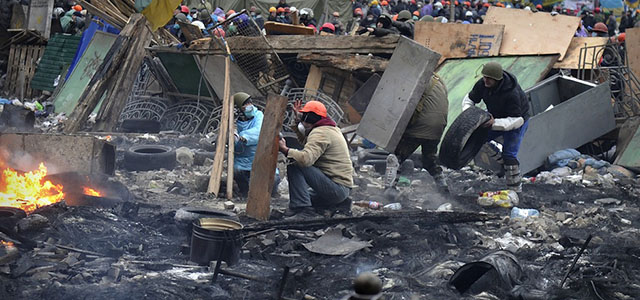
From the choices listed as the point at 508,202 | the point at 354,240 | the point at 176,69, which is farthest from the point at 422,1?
the point at 354,240

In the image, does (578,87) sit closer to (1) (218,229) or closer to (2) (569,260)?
(2) (569,260)

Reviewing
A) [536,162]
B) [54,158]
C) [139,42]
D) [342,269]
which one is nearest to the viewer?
[342,269]

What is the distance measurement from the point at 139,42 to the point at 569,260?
361 inches

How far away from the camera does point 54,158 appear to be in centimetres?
846

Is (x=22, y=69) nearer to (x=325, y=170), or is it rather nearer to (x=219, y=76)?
(x=219, y=76)

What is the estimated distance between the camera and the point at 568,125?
11508 millimetres

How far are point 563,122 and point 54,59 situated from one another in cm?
1355

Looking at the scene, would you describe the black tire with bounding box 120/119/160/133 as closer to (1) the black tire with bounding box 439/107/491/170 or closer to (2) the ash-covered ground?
(2) the ash-covered ground

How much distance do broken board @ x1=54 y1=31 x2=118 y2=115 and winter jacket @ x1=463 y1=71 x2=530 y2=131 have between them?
976 centimetres

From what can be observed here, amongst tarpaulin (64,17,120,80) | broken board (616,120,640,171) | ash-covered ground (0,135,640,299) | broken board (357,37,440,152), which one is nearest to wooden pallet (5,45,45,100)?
tarpaulin (64,17,120,80)

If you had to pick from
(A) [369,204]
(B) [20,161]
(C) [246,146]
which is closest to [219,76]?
(C) [246,146]

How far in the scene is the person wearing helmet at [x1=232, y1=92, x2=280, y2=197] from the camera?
28.8 feet

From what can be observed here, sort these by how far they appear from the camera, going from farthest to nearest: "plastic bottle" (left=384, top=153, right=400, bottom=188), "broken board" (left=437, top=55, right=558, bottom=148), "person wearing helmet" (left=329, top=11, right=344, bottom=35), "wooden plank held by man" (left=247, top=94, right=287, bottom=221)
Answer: "person wearing helmet" (left=329, top=11, right=344, bottom=35)
"broken board" (left=437, top=55, right=558, bottom=148)
"plastic bottle" (left=384, top=153, right=400, bottom=188)
"wooden plank held by man" (left=247, top=94, right=287, bottom=221)

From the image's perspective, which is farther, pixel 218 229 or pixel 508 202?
pixel 508 202
